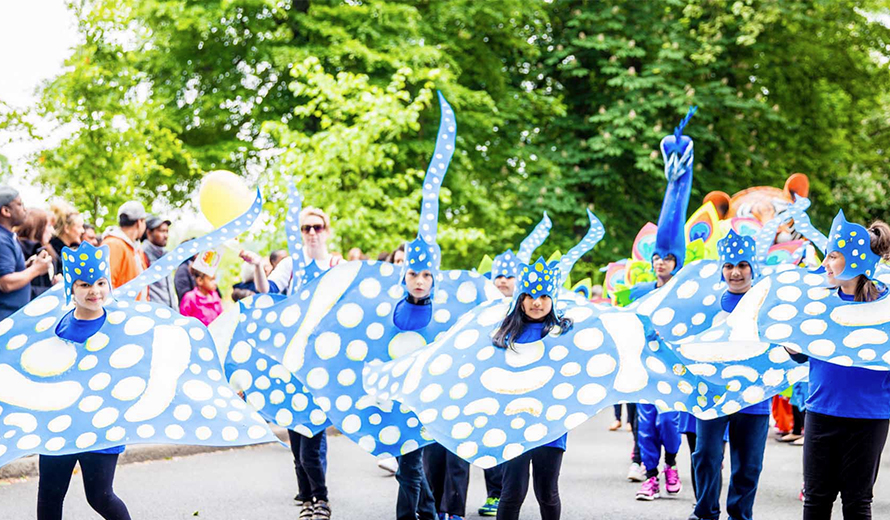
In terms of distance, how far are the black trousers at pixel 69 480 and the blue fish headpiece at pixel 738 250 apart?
137 inches

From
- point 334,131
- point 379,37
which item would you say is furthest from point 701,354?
point 379,37

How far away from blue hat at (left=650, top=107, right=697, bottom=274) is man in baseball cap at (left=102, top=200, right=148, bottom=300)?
3980 mm

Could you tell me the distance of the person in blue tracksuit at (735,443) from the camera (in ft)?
19.4

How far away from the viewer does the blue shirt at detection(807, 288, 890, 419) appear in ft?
16.1

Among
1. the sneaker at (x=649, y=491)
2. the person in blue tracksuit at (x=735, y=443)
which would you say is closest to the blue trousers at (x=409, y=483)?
the person in blue tracksuit at (x=735, y=443)

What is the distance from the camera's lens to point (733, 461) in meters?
5.96

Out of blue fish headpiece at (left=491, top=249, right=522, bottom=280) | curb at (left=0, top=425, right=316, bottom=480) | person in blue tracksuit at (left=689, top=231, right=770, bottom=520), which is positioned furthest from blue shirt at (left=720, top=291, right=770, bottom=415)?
curb at (left=0, top=425, right=316, bottom=480)

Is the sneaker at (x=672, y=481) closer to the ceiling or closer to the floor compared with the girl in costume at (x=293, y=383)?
closer to the floor

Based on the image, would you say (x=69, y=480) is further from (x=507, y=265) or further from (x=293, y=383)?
(x=507, y=265)

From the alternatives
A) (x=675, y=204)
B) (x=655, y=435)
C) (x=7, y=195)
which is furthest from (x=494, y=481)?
(x=7, y=195)

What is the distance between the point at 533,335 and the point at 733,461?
1555mm

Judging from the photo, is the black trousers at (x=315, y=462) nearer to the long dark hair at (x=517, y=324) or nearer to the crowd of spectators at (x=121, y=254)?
the crowd of spectators at (x=121, y=254)

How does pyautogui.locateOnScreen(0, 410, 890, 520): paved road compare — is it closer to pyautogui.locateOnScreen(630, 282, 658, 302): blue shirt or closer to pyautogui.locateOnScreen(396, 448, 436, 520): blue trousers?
pyautogui.locateOnScreen(396, 448, 436, 520): blue trousers

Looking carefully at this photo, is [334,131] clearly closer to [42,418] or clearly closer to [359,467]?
[359,467]
